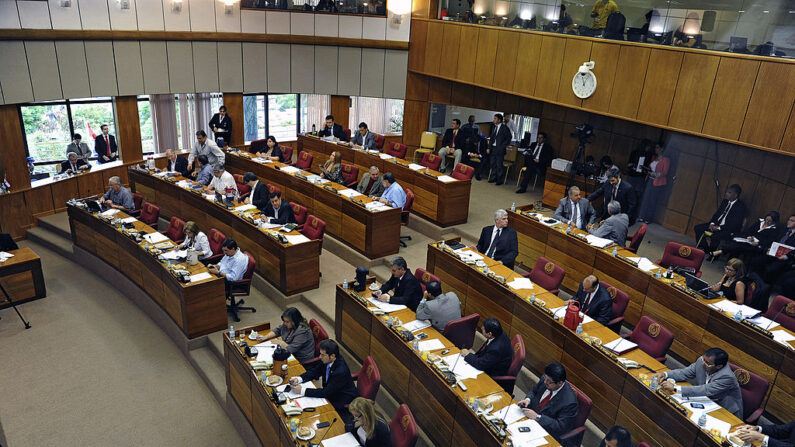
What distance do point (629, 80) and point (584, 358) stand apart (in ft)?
19.1

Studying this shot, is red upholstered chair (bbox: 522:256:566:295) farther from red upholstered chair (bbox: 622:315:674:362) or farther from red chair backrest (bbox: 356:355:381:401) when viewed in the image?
red chair backrest (bbox: 356:355:381:401)

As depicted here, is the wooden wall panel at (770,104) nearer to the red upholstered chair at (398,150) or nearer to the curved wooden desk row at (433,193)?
the curved wooden desk row at (433,193)

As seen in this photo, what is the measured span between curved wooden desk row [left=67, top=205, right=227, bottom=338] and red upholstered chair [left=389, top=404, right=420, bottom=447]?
11.8 feet

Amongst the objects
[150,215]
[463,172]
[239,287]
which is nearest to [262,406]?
[239,287]

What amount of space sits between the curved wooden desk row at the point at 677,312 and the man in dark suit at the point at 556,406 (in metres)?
2.35

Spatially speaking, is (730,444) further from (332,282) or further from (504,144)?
(504,144)

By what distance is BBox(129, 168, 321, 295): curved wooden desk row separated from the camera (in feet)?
26.6

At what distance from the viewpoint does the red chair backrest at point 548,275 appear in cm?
727

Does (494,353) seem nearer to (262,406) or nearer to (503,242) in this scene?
(262,406)

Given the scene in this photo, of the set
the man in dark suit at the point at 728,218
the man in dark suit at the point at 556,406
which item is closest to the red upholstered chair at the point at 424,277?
the man in dark suit at the point at 556,406

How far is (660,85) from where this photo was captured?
905 cm

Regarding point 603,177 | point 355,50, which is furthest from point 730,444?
point 355,50

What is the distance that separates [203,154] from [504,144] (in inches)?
270

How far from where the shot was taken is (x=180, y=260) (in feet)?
25.8
